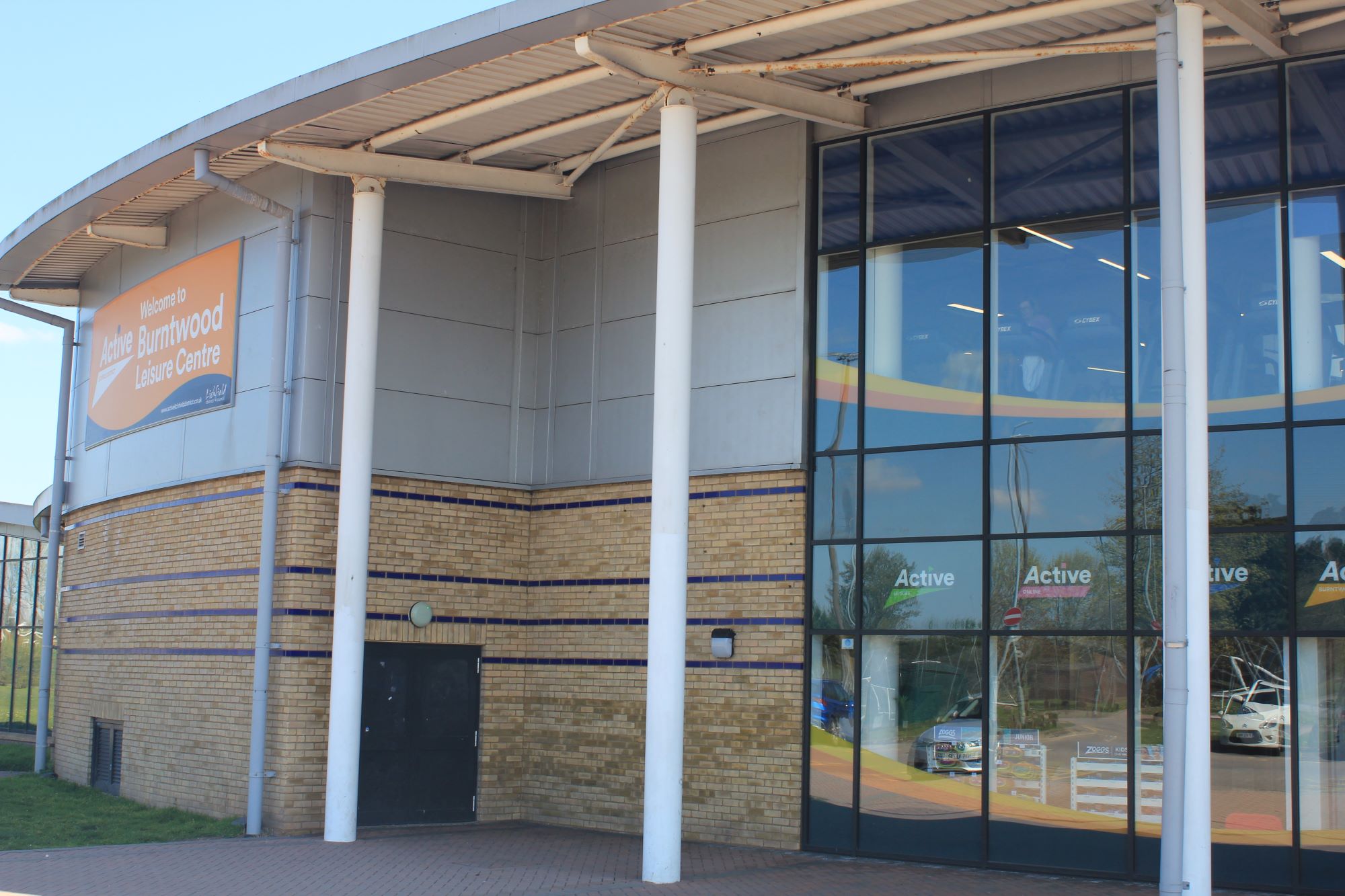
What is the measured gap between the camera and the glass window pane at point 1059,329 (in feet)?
40.0

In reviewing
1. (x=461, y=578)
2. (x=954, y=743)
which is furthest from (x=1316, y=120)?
(x=461, y=578)

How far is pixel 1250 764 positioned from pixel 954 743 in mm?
2525

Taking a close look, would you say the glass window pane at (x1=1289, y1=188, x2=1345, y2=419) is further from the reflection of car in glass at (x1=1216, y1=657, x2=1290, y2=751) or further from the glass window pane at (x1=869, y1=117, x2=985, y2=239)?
the glass window pane at (x1=869, y1=117, x2=985, y2=239)

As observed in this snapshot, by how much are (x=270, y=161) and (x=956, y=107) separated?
23.4ft

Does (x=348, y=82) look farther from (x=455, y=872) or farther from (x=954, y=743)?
(x=954, y=743)

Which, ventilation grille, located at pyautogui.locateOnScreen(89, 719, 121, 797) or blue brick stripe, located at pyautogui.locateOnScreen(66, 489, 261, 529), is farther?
ventilation grille, located at pyautogui.locateOnScreen(89, 719, 121, 797)

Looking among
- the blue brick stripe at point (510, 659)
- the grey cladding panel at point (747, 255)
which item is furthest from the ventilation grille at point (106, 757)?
the grey cladding panel at point (747, 255)

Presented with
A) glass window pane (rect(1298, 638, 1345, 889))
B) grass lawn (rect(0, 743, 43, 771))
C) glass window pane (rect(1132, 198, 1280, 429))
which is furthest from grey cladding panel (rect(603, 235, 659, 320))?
grass lawn (rect(0, 743, 43, 771))

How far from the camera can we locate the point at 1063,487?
12.2 m

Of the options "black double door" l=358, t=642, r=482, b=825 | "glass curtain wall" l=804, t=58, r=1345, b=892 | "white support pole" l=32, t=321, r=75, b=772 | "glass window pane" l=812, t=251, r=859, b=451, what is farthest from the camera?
"white support pole" l=32, t=321, r=75, b=772

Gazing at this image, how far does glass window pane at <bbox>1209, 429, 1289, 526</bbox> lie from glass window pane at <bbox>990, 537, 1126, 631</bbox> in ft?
2.89

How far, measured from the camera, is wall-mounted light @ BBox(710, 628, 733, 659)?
1370cm

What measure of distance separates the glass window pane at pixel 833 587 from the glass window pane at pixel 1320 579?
13.0 feet

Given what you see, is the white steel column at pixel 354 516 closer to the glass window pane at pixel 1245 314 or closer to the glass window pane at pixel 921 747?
the glass window pane at pixel 921 747
